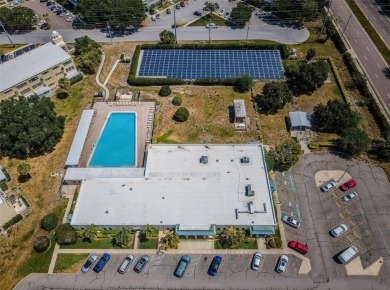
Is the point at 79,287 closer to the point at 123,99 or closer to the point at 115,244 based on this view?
the point at 115,244

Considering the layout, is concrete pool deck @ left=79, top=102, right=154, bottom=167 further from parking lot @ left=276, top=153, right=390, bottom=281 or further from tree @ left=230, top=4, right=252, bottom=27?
tree @ left=230, top=4, right=252, bottom=27

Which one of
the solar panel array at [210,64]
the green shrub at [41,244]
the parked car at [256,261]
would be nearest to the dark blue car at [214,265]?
the parked car at [256,261]

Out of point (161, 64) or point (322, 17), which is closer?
point (161, 64)

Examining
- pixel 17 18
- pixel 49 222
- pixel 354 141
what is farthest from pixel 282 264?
pixel 17 18

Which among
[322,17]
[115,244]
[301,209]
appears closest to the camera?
[115,244]

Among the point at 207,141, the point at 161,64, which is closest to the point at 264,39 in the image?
the point at 161,64

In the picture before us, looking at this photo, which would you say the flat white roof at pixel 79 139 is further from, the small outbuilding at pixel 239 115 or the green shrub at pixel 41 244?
the small outbuilding at pixel 239 115

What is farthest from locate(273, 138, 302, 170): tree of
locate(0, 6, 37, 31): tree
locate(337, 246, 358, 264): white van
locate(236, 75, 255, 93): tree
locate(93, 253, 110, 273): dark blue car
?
locate(0, 6, 37, 31): tree

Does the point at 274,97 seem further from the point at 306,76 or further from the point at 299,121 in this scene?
the point at 306,76
